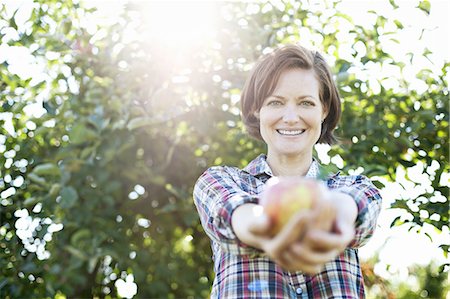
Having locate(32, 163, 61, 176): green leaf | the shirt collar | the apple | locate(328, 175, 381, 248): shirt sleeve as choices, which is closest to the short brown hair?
the shirt collar

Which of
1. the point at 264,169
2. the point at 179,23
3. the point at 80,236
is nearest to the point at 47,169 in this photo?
the point at 80,236

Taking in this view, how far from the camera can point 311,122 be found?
4.34 ft

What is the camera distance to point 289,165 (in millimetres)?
1389

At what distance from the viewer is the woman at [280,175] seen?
1.12 metres

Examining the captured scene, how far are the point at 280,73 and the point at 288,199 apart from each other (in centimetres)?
53

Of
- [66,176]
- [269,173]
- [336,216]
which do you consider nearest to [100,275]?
[66,176]

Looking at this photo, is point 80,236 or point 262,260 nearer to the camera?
point 262,260

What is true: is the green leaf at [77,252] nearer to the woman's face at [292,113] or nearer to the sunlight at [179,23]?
the sunlight at [179,23]

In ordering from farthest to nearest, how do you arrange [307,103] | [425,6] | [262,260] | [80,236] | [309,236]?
[80,236] < [425,6] < [307,103] < [262,260] < [309,236]

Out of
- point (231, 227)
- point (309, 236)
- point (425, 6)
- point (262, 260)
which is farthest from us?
point (425, 6)

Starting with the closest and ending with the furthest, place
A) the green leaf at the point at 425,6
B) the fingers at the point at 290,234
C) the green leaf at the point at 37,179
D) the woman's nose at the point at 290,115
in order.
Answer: the fingers at the point at 290,234 → the woman's nose at the point at 290,115 → the green leaf at the point at 425,6 → the green leaf at the point at 37,179

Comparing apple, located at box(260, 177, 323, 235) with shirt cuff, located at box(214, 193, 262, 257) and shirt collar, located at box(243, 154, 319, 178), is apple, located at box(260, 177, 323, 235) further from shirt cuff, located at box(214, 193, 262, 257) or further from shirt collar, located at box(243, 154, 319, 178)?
shirt collar, located at box(243, 154, 319, 178)

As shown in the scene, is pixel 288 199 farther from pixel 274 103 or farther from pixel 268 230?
pixel 274 103

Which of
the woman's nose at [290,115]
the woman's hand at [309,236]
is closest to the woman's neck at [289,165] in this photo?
the woman's nose at [290,115]
